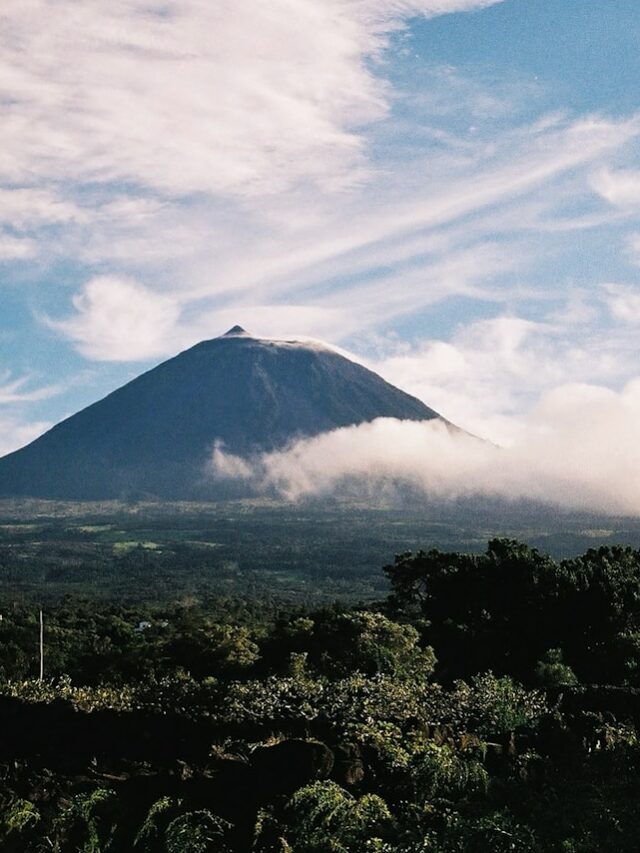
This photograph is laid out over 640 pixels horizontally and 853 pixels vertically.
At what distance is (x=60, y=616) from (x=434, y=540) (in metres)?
75.4

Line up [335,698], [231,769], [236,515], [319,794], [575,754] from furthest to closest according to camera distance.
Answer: [236,515]
[335,698]
[575,754]
[231,769]
[319,794]

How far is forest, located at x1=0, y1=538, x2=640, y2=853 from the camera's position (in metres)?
9.68

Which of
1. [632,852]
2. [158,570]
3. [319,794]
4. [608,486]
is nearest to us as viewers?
[632,852]

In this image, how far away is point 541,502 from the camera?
169625 millimetres

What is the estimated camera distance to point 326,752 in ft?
35.7

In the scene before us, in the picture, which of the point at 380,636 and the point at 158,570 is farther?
the point at 158,570

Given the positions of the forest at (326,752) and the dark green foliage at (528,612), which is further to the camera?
the dark green foliage at (528,612)

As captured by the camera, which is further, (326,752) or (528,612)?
(528,612)

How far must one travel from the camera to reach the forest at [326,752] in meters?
9.68

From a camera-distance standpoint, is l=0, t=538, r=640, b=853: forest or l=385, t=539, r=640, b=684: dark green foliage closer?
l=0, t=538, r=640, b=853: forest

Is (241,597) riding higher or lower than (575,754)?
lower

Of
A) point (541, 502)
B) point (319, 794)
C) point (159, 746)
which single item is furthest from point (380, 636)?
point (541, 502)

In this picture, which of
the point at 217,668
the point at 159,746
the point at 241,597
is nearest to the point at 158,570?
the point at 241,597

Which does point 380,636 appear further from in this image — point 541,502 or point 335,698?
point 541,502
